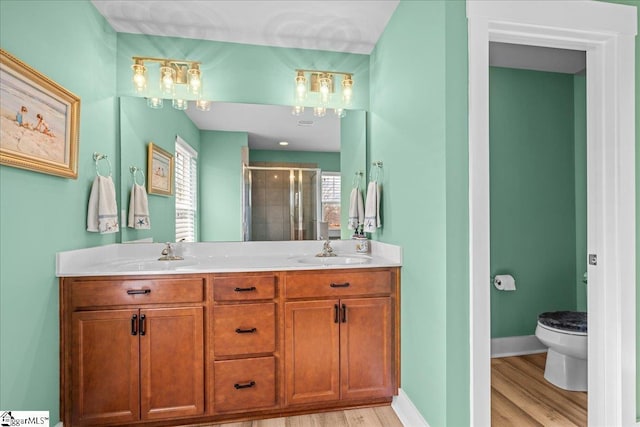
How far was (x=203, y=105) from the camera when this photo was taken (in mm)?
2473

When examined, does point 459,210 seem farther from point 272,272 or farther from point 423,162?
point 272,272

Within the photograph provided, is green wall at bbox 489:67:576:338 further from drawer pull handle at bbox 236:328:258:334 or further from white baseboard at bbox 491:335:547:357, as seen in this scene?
drawer pull handle at bbox 236:328:258:334

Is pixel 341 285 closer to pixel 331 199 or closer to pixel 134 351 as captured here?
pixel 331 199

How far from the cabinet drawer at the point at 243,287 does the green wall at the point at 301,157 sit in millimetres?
975

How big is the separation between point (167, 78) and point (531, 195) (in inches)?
115

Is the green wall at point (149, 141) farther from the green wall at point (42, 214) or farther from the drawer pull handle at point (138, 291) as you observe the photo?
the drawer pull handle at point (138, 291)

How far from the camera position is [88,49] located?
6.70 ft

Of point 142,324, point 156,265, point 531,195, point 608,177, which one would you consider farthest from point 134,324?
point 531,195

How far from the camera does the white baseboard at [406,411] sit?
1.83 metres

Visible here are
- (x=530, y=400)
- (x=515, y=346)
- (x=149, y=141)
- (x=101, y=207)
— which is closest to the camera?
(x=101, y=207)

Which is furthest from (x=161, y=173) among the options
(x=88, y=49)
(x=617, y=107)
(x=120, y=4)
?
(x=617, y=107)

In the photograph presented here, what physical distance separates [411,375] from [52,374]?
1.85 m

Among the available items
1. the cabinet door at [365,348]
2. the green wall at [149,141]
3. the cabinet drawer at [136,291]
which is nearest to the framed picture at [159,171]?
the green wall at [149,141]

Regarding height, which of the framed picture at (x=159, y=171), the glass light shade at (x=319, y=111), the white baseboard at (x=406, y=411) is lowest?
the white baseboard at (x=406, y=411)
